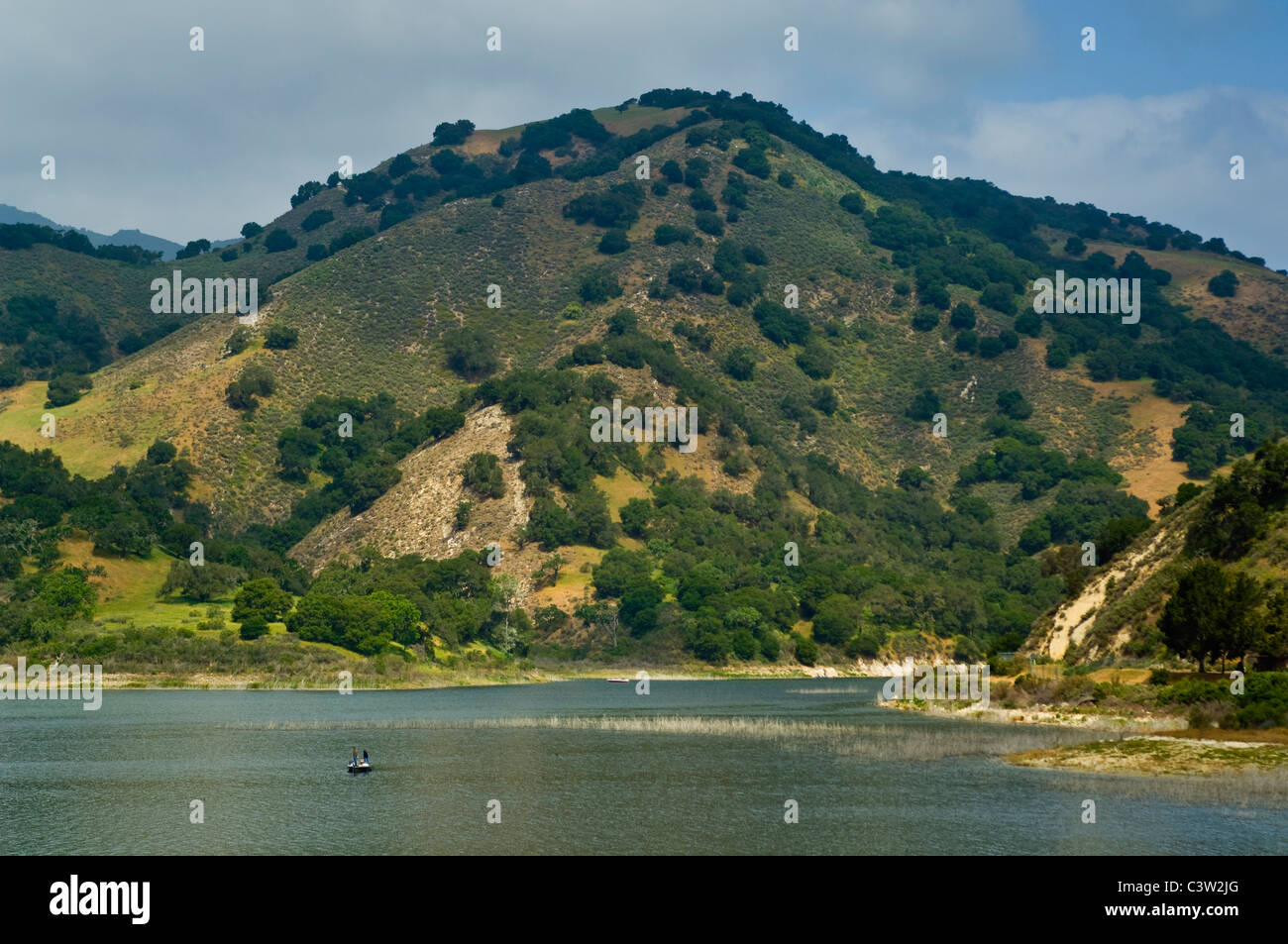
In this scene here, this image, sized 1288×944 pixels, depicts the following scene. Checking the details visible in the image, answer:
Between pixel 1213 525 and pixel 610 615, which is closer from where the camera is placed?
pixel 1213 525

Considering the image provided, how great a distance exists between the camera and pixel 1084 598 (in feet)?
383

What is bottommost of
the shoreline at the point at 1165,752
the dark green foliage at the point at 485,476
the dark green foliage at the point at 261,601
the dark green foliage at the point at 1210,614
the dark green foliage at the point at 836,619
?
the dark green foliage at the point at 836,619

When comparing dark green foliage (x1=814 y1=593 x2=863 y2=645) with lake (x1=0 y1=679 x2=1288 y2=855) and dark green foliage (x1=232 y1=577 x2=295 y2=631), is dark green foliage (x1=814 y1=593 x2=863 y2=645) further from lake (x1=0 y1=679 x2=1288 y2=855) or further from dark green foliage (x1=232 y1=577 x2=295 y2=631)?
lake (x1=0 y1=679 x2=1288 y2=855)

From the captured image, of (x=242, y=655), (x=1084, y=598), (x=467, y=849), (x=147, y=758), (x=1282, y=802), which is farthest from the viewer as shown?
(x=242, y=655)

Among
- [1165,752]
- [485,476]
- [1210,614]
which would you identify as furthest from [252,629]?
[1165,752]

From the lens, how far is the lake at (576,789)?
50.0m

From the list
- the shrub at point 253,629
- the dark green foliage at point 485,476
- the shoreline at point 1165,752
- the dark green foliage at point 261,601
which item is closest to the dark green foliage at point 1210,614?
the shoreline at point 1165,752

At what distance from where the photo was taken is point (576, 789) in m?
63.2

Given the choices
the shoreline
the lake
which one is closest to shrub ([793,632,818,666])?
the lake

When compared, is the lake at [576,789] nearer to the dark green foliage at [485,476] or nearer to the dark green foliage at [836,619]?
the dark green foliage at [836,619]

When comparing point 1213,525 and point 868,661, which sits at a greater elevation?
point 1213,525
